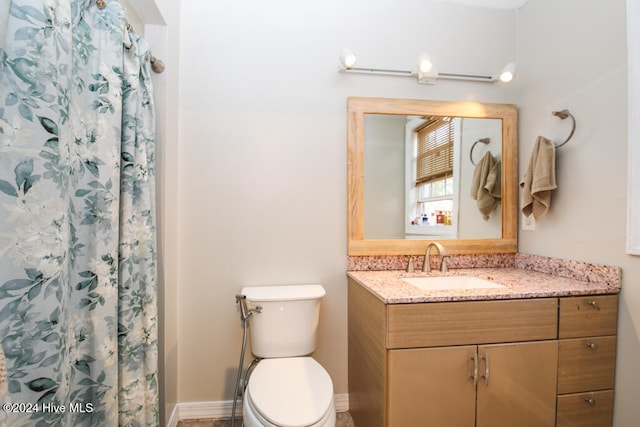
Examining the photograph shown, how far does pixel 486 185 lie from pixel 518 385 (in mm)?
1141

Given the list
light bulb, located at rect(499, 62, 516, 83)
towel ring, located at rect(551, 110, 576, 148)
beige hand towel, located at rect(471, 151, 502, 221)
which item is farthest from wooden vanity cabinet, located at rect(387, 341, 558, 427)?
light bulb, located at rect(499, 62, 516, 83)

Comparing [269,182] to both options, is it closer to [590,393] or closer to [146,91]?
[146,91]

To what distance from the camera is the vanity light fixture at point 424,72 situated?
1.66m

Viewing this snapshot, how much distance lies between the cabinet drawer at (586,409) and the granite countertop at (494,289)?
471 mm

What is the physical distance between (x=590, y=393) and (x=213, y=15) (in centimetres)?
271

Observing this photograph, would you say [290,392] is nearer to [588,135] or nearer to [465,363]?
[465,363]

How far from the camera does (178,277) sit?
1.67 meters

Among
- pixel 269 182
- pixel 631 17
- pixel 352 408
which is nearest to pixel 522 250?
pixel 631 17

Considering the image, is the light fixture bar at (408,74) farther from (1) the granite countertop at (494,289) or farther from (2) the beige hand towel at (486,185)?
(1) the granite countertop at (494,289)

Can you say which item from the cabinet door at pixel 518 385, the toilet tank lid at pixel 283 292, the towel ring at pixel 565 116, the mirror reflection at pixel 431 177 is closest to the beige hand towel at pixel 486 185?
the mirror reflection at pixel 431 177

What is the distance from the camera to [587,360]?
4.33 ft

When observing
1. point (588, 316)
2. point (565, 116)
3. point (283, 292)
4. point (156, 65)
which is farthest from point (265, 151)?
point (588, 316)

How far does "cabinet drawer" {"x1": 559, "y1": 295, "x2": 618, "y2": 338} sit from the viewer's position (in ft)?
4.26

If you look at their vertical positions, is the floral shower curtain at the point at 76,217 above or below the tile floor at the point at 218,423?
above
